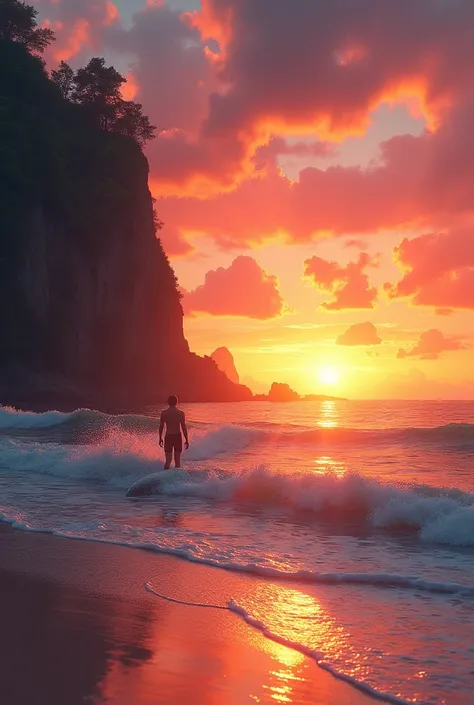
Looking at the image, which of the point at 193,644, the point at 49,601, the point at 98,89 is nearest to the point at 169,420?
the point at 49,601

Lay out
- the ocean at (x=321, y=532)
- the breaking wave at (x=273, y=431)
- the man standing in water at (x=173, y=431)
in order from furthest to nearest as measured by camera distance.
A: the breaking wave at (x=273, y=431) → the man standing in water at (x=173, y=431) → the ocean at (x=321, y=532)

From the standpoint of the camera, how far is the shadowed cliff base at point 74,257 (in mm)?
53781

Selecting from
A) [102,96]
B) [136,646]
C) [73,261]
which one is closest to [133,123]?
[102,96]

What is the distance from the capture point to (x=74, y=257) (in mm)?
61062

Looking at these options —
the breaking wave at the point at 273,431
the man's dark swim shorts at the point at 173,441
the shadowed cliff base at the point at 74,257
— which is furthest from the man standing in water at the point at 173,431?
the shadowed cliff base at the point at 74,257

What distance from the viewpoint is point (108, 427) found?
2934 centimetres

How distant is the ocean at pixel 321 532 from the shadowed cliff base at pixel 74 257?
1411 inches

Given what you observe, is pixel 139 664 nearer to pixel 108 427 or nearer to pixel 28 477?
pixel 28 477

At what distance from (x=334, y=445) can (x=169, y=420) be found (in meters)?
10.3

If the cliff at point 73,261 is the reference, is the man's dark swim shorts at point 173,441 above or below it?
below

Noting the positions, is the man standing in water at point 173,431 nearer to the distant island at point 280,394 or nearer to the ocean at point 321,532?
the ocean at point 321,532

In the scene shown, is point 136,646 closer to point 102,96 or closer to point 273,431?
point 273,431

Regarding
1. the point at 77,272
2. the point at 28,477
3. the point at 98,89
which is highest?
the point at 98,89

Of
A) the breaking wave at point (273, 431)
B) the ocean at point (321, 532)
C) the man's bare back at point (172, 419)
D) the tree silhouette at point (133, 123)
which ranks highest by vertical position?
the tree silhouette at point (133, 123)
